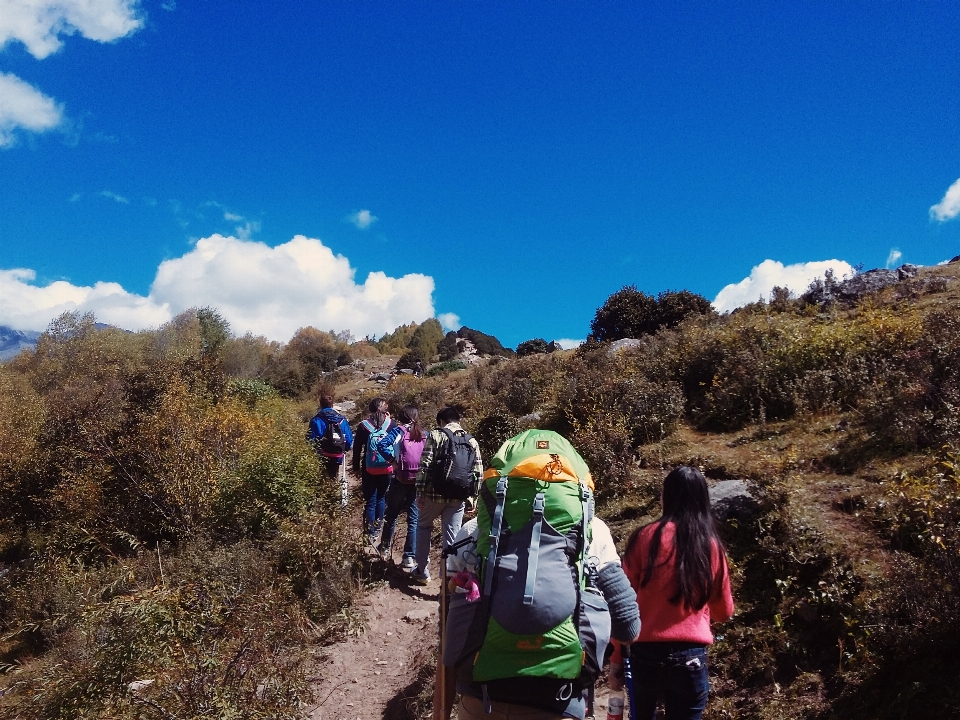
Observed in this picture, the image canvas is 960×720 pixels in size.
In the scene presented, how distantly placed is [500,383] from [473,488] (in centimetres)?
948

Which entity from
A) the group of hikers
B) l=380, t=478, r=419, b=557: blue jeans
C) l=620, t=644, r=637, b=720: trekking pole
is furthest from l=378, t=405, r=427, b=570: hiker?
l=620, t=644, r=637, b=720: trekking pole

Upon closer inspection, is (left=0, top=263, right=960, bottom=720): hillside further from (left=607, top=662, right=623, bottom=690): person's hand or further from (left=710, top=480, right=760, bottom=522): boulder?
(left=607, top=662, right=623, bottom=690): person's hand

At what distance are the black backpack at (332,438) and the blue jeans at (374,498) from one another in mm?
1147

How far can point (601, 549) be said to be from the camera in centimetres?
258

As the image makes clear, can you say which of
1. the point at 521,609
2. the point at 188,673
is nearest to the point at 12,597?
the point at 188,673

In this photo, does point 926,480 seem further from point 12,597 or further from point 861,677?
point 12,597

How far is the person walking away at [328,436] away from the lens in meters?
8.66

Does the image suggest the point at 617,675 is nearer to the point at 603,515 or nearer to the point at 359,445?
the point at 603,515

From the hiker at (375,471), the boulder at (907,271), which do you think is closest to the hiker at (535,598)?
the hiker at (375,471)

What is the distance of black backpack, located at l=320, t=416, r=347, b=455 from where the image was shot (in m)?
8.68

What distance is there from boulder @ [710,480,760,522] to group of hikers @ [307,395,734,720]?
9.13ft

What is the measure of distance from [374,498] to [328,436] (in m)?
1.38

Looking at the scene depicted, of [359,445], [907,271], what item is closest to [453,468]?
[359,445]

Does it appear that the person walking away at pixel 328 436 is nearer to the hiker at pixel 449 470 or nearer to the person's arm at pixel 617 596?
the hiker at pixel 449 470
